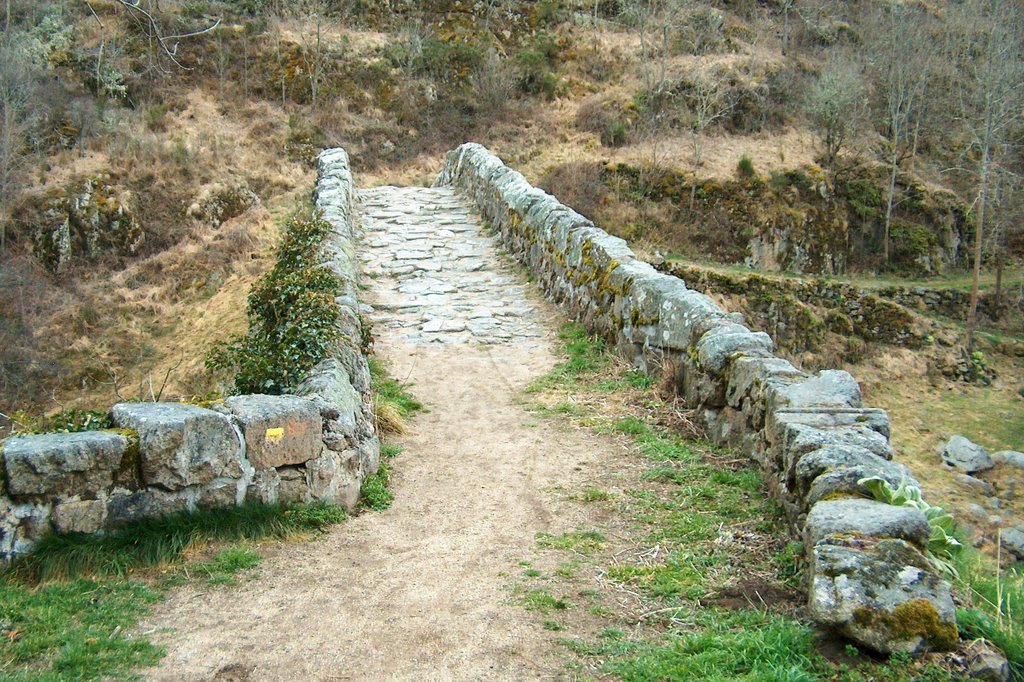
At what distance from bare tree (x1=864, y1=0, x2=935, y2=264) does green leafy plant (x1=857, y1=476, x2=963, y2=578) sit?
25.6 metres

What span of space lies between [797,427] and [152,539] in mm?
3620

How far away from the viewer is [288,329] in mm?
6422

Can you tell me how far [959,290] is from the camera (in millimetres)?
25547

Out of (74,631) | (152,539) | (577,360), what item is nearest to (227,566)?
(152,539)

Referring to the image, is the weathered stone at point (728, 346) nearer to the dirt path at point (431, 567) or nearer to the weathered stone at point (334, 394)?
the dirt path at point (431, 567)

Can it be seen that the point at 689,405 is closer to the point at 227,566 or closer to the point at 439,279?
the point at 227,566

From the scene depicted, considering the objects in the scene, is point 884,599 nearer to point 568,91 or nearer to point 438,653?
point 438,653

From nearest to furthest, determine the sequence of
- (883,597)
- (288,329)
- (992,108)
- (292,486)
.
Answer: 1. (883,597)
2. (292,486)
3. (288,329)
4. (992,108)

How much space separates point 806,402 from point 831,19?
36471 mm

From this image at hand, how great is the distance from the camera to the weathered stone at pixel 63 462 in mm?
3992

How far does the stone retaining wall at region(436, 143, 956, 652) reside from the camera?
3305 mm

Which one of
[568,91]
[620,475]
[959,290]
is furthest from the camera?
[568,91]

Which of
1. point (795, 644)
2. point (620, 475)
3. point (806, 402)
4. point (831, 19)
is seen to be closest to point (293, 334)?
point (620, 475)

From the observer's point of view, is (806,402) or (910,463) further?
(910,463)
